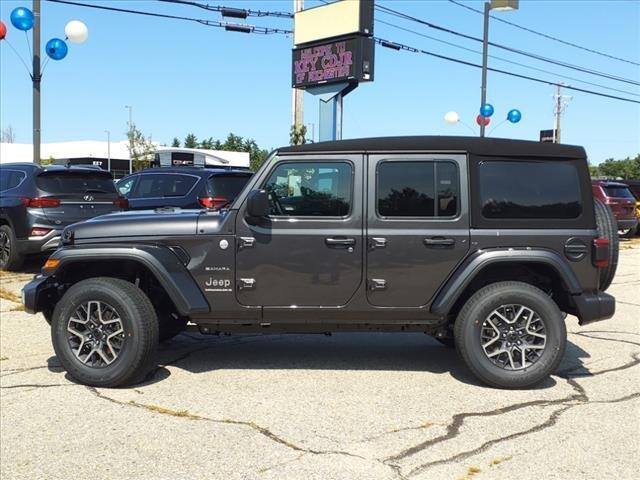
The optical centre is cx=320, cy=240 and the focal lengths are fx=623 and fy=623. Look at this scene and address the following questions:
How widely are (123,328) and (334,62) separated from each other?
53.5ft

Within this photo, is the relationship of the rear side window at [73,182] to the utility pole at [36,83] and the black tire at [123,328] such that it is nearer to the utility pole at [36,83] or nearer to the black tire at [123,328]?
the utility pole at [36,83]

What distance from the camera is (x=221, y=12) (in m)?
20.7

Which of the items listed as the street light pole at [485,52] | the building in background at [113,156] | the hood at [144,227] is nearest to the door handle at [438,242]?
the hood at [144,227]

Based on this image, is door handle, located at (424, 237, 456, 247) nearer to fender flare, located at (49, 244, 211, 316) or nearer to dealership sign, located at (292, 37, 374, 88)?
fender flare, located at (49, 244, 211, 316)

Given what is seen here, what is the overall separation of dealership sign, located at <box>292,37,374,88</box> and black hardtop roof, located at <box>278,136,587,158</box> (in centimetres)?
1457

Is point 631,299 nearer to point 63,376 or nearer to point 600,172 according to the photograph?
point 63,376

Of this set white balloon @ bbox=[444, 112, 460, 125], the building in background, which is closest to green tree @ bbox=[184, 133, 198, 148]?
the building in background

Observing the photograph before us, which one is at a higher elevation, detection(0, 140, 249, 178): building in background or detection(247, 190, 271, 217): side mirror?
detection(0, 140, 249, 178): building in background

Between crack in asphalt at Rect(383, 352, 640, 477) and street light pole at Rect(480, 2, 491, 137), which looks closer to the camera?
crack in asphalt at Rect(383, 352, 640, 477)

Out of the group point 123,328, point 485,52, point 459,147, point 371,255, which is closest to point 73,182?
point 123,328

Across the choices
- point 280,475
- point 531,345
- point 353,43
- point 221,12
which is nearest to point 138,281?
point 280,475

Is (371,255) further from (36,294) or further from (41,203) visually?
(41,203)

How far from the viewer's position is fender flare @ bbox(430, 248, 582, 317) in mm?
4742

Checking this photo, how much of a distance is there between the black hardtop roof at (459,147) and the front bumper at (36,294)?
86.8 inches
